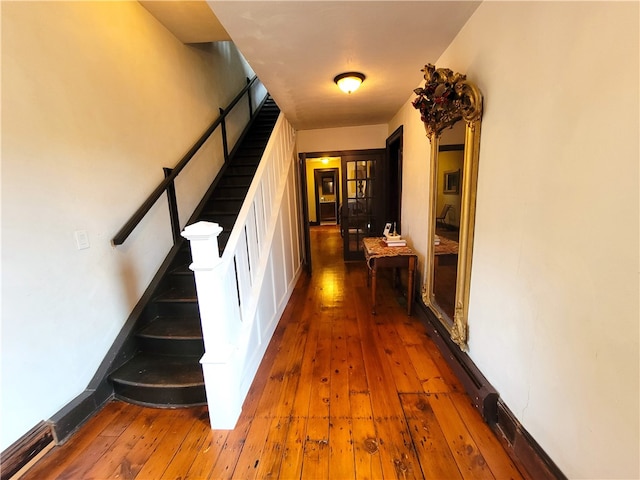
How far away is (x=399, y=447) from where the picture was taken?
132 centimetres

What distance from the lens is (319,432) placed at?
1425 millimetres

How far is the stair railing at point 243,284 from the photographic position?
55.2 inches

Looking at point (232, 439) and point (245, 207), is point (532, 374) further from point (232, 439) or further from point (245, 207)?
point (245, 207)

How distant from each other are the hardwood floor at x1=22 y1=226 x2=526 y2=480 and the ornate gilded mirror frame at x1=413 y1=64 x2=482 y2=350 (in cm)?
48

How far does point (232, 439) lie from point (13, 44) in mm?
2340

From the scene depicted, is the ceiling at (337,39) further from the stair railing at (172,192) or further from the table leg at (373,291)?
the table leg at (373,291)

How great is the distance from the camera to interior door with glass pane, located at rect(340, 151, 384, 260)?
433 cm

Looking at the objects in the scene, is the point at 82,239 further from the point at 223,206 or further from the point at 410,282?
the point at 410,282

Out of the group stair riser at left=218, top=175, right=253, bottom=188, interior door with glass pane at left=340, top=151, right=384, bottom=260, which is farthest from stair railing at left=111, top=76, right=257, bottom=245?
interior door with glass pane at left=340, top=151, right=384, bottom=260

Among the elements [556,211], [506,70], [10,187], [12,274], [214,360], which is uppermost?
[506,70]

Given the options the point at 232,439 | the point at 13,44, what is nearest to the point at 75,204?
the point at 13,44

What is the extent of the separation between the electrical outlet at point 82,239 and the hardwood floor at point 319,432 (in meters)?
1.05

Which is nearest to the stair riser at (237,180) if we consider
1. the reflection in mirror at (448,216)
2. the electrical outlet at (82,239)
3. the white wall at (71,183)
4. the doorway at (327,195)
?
the white wall at (71,183)

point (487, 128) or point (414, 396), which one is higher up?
point (487, 128)
